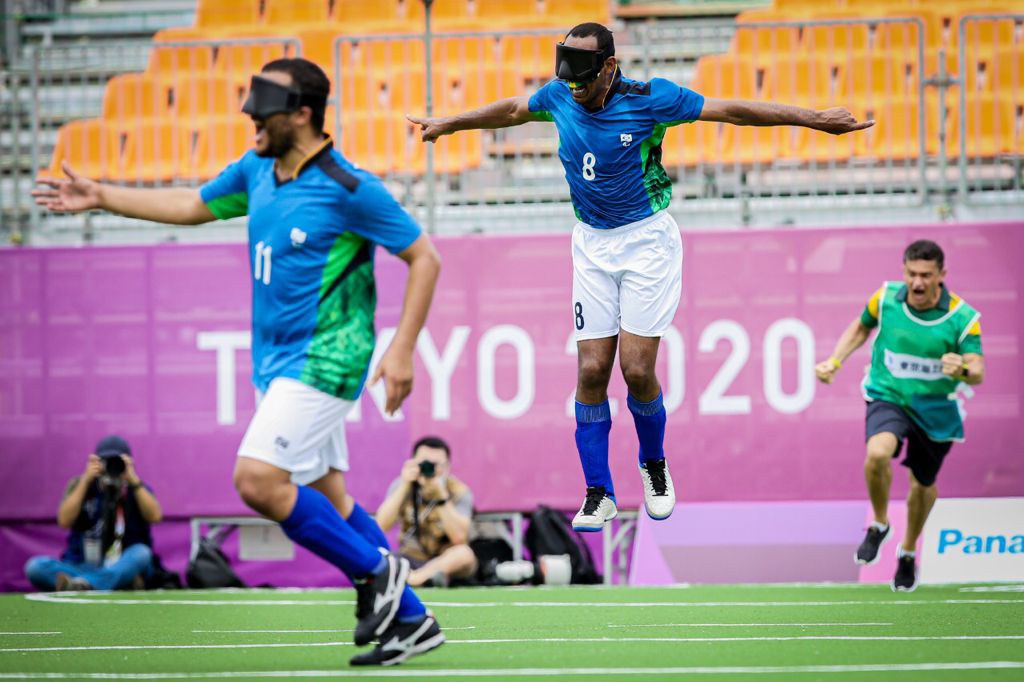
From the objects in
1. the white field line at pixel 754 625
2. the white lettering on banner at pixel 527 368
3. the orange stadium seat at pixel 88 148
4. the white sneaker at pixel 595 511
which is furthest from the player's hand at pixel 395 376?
the orange stadium seat at pixel 88 148

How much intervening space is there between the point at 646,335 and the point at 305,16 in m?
9.27

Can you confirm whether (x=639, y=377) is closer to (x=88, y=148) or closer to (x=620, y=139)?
(x=620, y=139)

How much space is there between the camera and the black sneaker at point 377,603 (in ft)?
19.0

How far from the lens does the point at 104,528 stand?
11.9 meters

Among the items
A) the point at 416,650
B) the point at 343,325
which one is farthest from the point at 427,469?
the point at 343,325

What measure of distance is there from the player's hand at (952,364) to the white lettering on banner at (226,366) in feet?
18.1

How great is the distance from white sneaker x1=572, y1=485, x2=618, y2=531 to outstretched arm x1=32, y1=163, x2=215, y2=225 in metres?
2.53

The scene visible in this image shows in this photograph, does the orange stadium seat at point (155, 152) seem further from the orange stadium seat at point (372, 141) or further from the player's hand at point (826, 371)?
the player's hand at point (826, 371)

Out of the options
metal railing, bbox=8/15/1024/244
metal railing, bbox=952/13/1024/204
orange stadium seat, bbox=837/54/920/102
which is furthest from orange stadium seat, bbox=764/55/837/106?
metal railing, bbox=952/13/1024/204

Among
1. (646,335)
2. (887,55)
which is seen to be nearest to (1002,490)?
(887,55)

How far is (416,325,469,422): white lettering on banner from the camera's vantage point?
12.2 metres

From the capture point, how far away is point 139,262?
12.4 m

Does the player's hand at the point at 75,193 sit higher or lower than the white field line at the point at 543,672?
higher

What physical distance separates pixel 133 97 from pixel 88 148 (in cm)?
63
